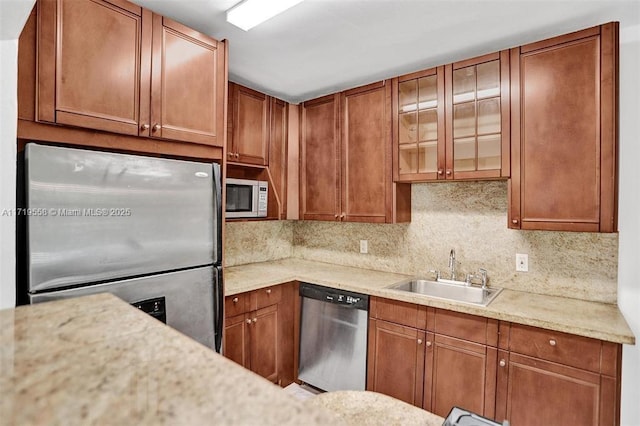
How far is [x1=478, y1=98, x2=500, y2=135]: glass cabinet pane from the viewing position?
223 cm

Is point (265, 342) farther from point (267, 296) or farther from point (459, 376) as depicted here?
point (459, 376)

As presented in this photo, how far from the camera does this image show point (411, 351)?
2281mm

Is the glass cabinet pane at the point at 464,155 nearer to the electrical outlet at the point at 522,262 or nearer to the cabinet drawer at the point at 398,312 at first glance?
the electrical outlet at the point at 522,262

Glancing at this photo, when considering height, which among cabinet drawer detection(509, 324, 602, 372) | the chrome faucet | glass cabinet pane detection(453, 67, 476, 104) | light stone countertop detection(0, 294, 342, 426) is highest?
glass cabinet pane detection(453, 67, 476, 104)

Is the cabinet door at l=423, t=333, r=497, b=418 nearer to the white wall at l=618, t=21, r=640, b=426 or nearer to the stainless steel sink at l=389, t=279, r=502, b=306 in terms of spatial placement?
the stainless steel sink at l=389, t=279, r=502, b=306

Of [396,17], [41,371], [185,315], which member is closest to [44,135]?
[185,315]

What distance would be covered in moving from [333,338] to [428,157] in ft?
5.01

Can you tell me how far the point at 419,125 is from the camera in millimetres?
2564

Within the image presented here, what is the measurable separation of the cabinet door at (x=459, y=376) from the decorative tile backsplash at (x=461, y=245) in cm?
66

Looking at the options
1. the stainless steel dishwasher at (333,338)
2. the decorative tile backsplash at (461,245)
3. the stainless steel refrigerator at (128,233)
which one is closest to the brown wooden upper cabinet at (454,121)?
the decorative tile backsplash at (461,245)

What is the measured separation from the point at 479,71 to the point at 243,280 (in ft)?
7.20

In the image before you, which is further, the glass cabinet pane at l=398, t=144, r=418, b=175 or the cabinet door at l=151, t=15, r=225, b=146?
the glass cabinet pane at l=398, t=144, r=418, b=175

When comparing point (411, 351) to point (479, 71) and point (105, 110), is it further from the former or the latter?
point (105, 110)

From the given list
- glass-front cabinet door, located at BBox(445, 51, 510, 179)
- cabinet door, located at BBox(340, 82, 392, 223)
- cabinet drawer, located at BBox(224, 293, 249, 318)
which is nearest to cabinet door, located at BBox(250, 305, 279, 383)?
cabinet drawer, located at BBox(224, 293, 249, 318)
